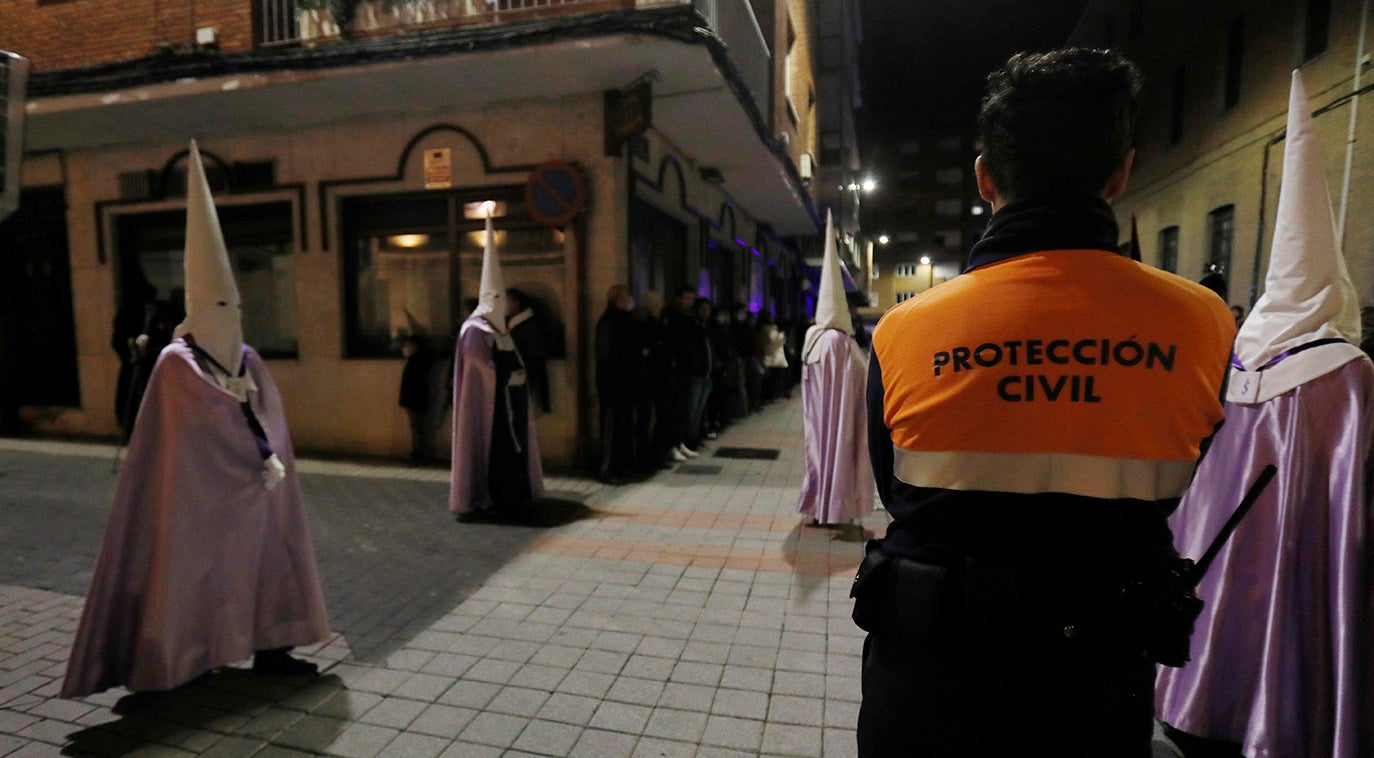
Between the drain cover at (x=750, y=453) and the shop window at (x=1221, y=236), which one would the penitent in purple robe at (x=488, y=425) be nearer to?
the drain cover at (x=750, y=453)

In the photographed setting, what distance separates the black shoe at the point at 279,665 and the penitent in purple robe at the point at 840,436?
142 inches

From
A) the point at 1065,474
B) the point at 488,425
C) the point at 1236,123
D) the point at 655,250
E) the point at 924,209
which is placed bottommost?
the point at 488,425

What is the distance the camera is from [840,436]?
212 inches

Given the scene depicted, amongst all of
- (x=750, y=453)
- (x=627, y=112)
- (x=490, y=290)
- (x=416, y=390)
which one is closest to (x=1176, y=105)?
(x=750, y=453)

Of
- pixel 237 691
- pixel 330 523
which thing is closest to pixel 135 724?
pixel 237 691

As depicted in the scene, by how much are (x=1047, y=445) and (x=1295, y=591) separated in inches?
77.5

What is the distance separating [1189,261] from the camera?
19344 millimetres

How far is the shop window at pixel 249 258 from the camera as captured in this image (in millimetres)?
9305

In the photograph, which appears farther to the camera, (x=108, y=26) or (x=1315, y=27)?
(x=1315, y=27)

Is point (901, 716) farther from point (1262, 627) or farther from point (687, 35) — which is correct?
point (687, 35)

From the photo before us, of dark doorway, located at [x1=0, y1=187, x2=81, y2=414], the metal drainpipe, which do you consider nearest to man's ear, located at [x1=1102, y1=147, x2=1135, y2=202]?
dark doorway, located at [x1=0, y1=187, x2=81, y2=414]

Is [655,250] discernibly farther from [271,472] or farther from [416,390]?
[271,472]

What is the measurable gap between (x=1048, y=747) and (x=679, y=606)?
119 inches

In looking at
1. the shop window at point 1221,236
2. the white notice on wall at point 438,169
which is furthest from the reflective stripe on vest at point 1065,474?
the shop window at point 1221,236
